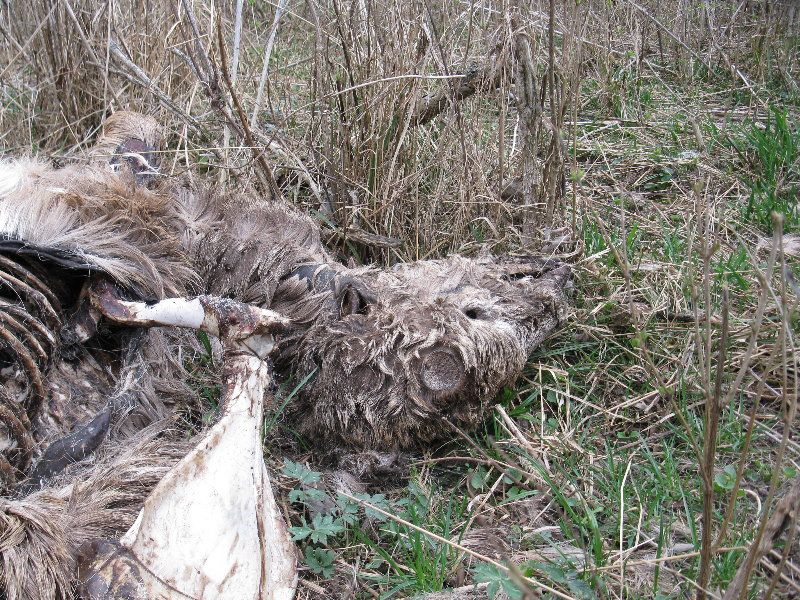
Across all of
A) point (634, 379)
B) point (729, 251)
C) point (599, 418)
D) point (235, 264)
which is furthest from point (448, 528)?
point (729, 251)

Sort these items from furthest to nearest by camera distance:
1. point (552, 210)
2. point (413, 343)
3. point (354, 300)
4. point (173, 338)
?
point (552, 210) → point (173, 338) → point (354, 300) → point (413, 343)

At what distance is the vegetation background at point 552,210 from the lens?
2.10 m

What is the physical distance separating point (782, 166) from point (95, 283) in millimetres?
3309

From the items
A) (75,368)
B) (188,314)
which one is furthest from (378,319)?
(75,368)

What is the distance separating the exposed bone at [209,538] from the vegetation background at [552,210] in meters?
0.21

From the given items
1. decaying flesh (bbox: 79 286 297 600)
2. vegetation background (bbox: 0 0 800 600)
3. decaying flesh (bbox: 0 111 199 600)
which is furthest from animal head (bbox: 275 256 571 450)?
decaying flesh (bbox: 0 111 199 600)

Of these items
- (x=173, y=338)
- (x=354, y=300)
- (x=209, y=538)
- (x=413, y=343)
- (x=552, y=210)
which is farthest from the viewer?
(x=552, y=210)

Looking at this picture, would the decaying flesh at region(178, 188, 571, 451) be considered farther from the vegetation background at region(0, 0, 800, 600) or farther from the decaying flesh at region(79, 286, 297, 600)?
the decaying flesh at region(79, 286, 297, 600)

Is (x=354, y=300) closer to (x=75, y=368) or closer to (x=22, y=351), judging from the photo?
(x=75, y=368)

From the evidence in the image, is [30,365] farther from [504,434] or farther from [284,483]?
[504,434]

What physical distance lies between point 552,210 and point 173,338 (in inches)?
66.4

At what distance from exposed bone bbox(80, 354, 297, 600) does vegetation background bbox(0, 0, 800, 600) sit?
21cm

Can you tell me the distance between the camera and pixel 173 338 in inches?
114

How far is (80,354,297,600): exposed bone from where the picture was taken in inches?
74.8
